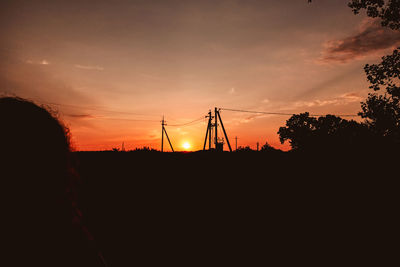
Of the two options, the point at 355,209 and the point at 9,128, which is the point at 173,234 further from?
the point at 9,128

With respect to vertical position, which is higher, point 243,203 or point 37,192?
point 37,192

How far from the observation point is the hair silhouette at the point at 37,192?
87cm

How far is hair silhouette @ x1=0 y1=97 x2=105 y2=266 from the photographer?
2.86 feet

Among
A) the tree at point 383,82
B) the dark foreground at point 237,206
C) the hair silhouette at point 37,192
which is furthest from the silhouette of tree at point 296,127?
the hair silhouette at point 37,192

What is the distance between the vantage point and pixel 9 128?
3.12 ft

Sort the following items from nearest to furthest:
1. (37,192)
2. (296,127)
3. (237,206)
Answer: (37,192), (237,206), (296,127)

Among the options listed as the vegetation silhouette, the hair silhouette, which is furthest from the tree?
the hair silhouette

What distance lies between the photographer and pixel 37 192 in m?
0.94

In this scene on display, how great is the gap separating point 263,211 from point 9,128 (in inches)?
351

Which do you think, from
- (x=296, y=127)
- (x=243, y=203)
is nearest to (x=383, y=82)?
(x=243, y=203)

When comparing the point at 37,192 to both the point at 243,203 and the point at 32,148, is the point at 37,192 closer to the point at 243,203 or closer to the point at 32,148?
the point at 32,148

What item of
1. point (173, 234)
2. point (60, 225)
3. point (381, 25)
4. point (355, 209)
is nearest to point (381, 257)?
point (355, 209)

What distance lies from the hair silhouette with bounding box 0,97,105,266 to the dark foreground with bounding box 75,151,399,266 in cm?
626

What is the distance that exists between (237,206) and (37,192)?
8.60 meters
